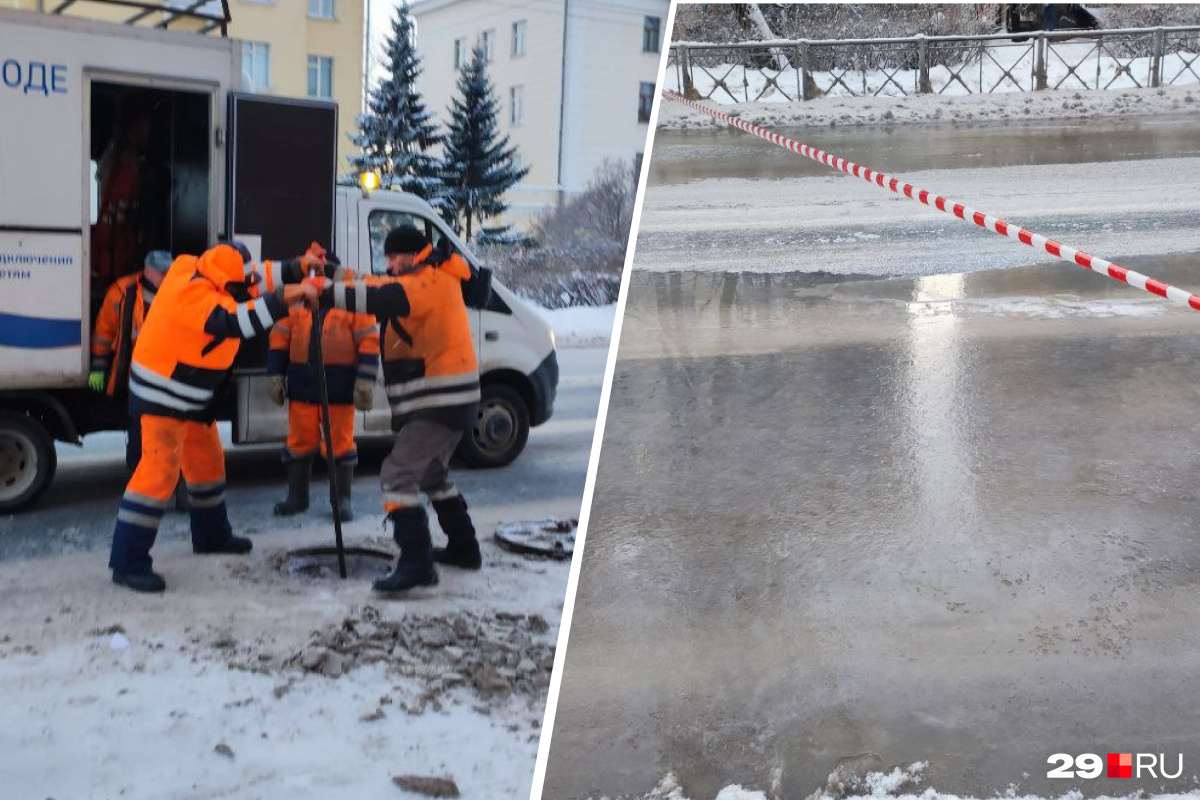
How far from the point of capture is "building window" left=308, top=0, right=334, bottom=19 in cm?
509

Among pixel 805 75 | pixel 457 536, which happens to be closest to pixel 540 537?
pixel 457 536

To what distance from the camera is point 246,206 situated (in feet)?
16.4

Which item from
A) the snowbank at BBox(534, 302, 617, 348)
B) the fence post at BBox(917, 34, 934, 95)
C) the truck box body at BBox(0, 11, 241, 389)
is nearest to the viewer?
the truck box body at BBox(0, 11, 241, 389)

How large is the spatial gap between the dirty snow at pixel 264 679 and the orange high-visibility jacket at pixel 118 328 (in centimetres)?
89

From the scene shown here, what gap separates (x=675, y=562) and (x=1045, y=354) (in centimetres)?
306

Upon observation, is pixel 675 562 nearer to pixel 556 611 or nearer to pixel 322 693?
pixel 556 611

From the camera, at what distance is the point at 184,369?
15.1 ft

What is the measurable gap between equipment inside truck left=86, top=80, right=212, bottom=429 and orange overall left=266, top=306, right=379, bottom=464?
1.83ft

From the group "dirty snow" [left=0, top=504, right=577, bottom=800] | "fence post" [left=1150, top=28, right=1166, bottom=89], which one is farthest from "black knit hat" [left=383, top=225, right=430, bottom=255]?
"fence post" [left=1150, top=28, right=1166, bottom=89]

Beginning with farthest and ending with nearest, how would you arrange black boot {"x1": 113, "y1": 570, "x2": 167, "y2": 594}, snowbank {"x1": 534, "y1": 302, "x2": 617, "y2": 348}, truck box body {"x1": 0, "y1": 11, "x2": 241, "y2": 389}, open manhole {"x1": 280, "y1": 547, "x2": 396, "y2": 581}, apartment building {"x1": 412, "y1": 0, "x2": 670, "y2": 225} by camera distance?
snowbank {"x1": 534, "y1": 302, "x2": 617, "y2": 348} < apartment building {"x1": 412, "y1": 0, "x2": 670, "y2": 225} < open manhole {"x1": 280, "y1": 547, "x2": 396, "y2": 581} < truck box body {"x1": 0, "y1": 11, "x2": 241, "y2": 389} < black boot {"x1": 113, "y1": 570, "x2": 167, "y2": 594}

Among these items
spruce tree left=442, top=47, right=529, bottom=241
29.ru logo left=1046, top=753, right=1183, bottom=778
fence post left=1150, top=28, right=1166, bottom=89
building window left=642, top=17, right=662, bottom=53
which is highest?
fence post left=1150, top=28, right=1166, bottom=89

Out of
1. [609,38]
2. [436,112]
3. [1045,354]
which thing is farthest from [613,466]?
[1045,354]

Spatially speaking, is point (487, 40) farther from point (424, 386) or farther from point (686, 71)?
point (686, 71)

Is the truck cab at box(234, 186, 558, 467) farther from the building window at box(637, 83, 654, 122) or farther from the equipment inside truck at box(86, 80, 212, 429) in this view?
the building window at box(637, 83, 654, 122)
